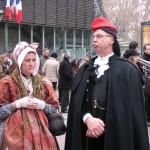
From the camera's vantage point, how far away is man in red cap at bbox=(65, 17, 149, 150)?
10.8 feet

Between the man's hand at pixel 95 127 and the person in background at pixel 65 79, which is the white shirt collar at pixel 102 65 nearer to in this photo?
the man's hand at pixel 95 127

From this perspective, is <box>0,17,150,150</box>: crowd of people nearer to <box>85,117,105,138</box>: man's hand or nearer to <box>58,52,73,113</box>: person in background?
<box>85,117,105,138</box>: man's hand

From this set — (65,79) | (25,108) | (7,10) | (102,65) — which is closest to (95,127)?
(102,65)

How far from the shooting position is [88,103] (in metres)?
3.52

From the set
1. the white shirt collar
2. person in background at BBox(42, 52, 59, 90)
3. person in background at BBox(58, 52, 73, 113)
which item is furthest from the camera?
person in background at BBox(42, 52, 59, 90)

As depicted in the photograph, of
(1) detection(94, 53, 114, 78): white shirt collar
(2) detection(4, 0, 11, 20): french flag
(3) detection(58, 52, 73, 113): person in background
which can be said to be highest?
(2) detection(4, 0, 11, 20): french flag

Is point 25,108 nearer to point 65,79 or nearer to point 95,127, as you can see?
point 95,127

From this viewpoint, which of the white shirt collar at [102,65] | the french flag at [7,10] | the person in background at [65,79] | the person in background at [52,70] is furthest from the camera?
the french flag at [7,10]

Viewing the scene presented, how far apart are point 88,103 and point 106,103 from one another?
0.21 metres

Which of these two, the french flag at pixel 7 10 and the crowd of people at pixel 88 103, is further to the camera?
the french flag at pixel 7 10

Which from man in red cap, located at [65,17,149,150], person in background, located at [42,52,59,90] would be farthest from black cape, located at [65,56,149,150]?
person in background, located at [42,52,59,90]

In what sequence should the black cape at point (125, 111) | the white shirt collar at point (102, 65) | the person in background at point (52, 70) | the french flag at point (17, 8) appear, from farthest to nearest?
1. the french flag at point (17, 8)
2. the person in background at point (52, 70)
3. the white shirt collar at point (102, 65)
4. the black cape at point (125, 111)

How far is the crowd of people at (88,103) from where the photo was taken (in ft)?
10.8

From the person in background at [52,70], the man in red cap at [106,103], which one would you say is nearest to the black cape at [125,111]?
the man in red cap at [106,103]
